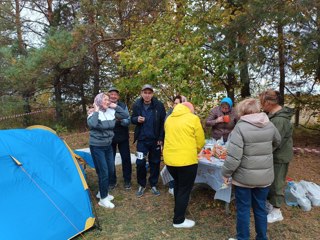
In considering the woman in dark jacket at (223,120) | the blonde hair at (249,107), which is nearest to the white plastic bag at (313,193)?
the woman in dark jacket at (223,120)

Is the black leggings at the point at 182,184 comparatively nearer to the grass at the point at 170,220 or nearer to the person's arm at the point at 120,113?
the grass at the point at 170,220

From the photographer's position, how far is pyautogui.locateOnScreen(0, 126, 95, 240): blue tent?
2.81 m

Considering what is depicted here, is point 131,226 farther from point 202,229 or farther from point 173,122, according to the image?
point 173,122

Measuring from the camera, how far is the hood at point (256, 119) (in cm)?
267

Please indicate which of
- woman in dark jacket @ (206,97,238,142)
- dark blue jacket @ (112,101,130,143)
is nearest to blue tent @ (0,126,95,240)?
dark blue jacket @ (112,101,130,143)

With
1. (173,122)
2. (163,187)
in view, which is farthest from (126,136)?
(173,122)

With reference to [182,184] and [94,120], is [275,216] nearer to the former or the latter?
[182,184]

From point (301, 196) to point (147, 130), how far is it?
217cm

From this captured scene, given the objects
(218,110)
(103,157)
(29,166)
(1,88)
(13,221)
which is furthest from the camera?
(1,88)

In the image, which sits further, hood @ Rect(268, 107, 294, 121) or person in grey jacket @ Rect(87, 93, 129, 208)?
person in grey jacket @ Rect(87, 93, 129, 208)

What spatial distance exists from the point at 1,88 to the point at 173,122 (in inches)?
270

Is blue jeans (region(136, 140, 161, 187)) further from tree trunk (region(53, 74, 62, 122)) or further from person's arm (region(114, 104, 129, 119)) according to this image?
tree trunk (region(53, 74, 62, 122))

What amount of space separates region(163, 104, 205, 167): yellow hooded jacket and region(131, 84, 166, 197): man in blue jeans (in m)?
0.96

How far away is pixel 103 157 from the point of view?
382cm
